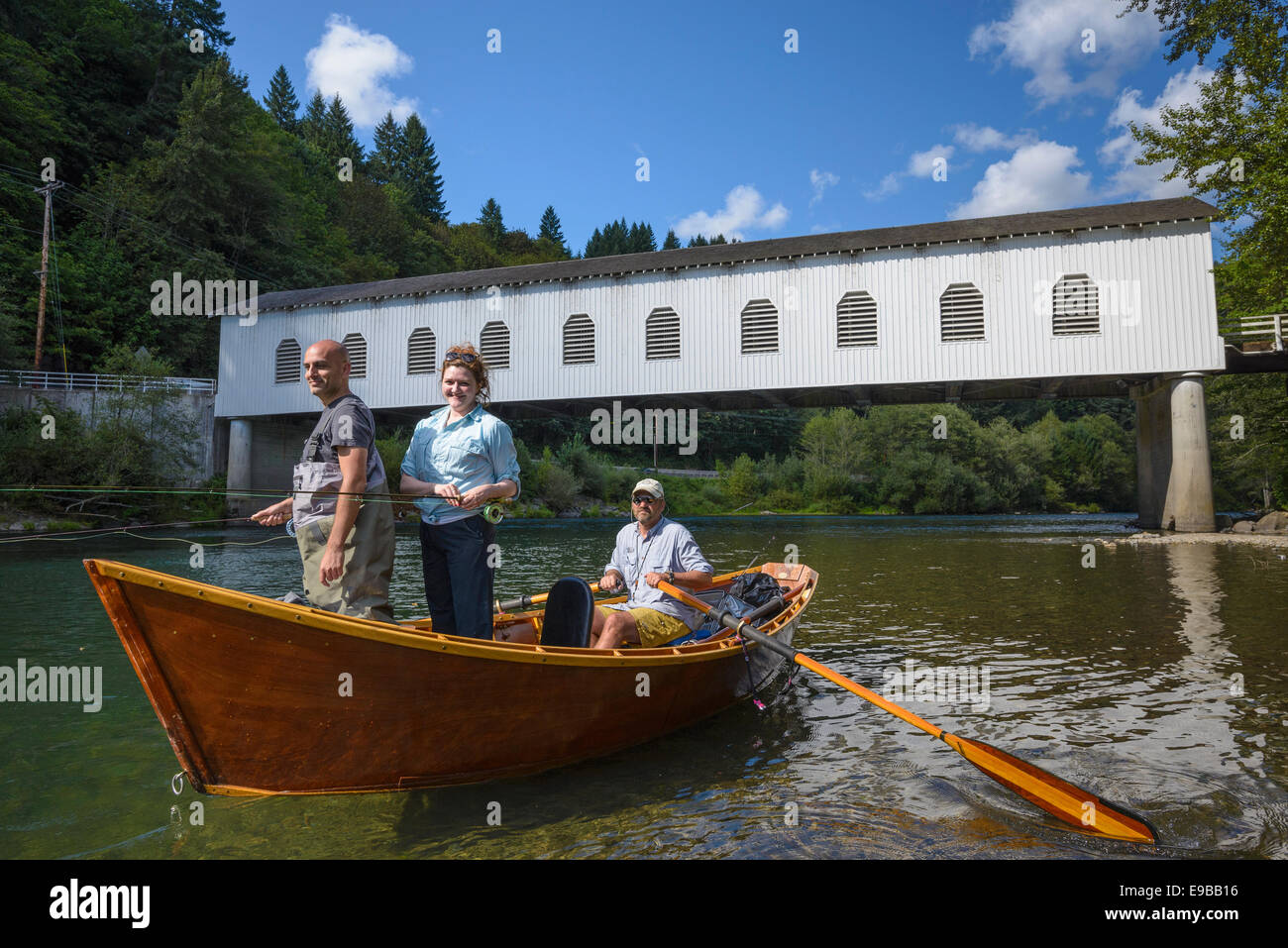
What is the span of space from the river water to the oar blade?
0.27ft

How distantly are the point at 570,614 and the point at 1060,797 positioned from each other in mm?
2681

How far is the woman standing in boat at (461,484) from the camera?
3.65m

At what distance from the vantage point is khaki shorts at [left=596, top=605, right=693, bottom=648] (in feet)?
16.0

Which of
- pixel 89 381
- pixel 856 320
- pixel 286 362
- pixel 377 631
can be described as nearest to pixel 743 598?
pixel 377 631

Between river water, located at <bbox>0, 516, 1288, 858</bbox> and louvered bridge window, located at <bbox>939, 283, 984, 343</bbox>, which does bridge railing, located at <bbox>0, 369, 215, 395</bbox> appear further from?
louvered bridge window, located at <bbox>939, 283, 984, 343</bbox>

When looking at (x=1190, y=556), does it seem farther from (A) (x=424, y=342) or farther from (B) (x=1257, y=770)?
(A) (x=424, y=342)

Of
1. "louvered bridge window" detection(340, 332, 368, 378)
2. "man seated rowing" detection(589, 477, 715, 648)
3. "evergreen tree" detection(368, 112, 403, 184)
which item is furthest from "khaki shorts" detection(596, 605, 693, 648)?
"evergreen tree" detection(368, 112, 403, 184)

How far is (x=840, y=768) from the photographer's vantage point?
4164 mm

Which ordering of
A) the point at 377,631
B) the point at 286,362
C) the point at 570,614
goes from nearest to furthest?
1. the point at 377,631
2. the point at 570,614
3. the point at 286,362

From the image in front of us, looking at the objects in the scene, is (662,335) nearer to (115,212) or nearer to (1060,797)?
(1060,797)

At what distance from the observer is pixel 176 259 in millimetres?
31812

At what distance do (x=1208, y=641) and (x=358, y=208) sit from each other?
5770 cm

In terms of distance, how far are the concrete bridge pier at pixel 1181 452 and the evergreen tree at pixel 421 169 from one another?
221ft
